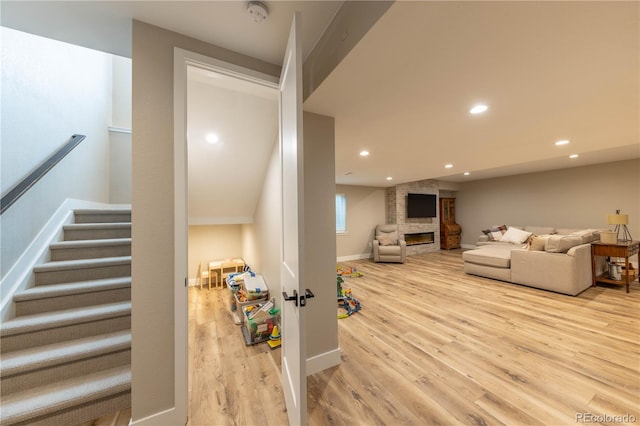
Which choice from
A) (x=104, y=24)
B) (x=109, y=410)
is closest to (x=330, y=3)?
(x=104, y=24)

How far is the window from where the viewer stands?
640cm

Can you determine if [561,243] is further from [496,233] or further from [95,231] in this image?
[95,231]

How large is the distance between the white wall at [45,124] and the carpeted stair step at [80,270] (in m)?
0.21

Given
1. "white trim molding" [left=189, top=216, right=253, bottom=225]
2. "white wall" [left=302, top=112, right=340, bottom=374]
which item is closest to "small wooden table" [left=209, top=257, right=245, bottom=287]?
"white trim molding" [left=189, top=216, right=253, bottom=225]

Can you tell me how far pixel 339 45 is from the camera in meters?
1.26

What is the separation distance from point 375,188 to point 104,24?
646cm

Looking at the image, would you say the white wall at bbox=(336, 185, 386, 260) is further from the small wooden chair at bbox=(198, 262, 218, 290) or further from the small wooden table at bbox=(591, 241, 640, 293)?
the small wooden table at bbox=(591, 241, 640, 293)

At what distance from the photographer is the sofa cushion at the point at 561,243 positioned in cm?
354

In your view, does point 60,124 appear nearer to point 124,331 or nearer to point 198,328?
point 124,331

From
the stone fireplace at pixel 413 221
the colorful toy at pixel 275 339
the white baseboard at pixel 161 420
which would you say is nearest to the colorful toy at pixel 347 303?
the colorful toy at pixel 275 339

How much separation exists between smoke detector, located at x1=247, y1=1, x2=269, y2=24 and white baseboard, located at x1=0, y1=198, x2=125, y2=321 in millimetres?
2458

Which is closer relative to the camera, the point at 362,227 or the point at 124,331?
the point at 124,331

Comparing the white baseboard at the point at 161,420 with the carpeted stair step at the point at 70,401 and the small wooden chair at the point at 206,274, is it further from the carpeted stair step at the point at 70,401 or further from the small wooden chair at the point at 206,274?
the small wooden chair at the point at 206,274

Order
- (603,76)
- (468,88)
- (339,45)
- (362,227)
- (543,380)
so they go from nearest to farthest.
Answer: (339,45) < (603,76) < (468,88) < (543,380) < (362,227)
